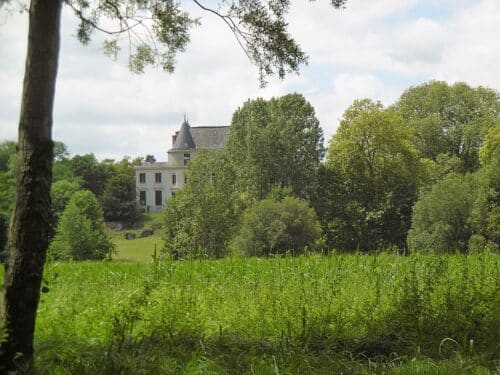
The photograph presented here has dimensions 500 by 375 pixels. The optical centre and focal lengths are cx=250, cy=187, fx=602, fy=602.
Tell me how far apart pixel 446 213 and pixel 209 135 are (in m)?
46.8

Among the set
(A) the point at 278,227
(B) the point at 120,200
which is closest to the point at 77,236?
(A) the point at 278,227

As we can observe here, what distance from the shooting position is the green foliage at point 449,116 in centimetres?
4838

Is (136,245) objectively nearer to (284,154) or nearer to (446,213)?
(284,154)

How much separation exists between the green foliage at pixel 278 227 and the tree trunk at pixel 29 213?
40.2 metres

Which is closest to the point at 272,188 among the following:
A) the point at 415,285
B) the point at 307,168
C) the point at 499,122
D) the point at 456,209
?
the point at 307,168

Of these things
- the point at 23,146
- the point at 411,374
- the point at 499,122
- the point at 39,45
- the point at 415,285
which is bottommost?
the point at 411,374

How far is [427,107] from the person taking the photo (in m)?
50.3

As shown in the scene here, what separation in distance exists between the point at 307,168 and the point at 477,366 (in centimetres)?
4501

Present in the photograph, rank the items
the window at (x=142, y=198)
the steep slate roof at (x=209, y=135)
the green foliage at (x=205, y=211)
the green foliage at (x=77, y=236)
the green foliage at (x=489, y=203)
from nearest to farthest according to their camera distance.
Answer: the green foliage at (x=489, y=203), the green foliage at (x=77, y=236), the green foliage at (x=205, y=211), the steep slate roof at (x=209, y=135), the window at (x=142, y=198)

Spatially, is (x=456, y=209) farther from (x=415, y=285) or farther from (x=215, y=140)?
(x=215, y=140)

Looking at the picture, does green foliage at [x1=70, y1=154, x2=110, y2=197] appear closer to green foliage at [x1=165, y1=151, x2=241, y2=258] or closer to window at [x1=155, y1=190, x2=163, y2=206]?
window at [x1=155, y1=190, x2=163, y2=206]

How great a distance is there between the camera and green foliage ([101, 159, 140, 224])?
233 ft

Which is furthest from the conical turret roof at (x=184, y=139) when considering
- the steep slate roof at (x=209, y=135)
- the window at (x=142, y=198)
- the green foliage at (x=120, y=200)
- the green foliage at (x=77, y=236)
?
the green foliage at (x=77, y=236)

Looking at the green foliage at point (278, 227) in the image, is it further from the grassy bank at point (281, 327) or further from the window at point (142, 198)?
the window at point (142, 198)
